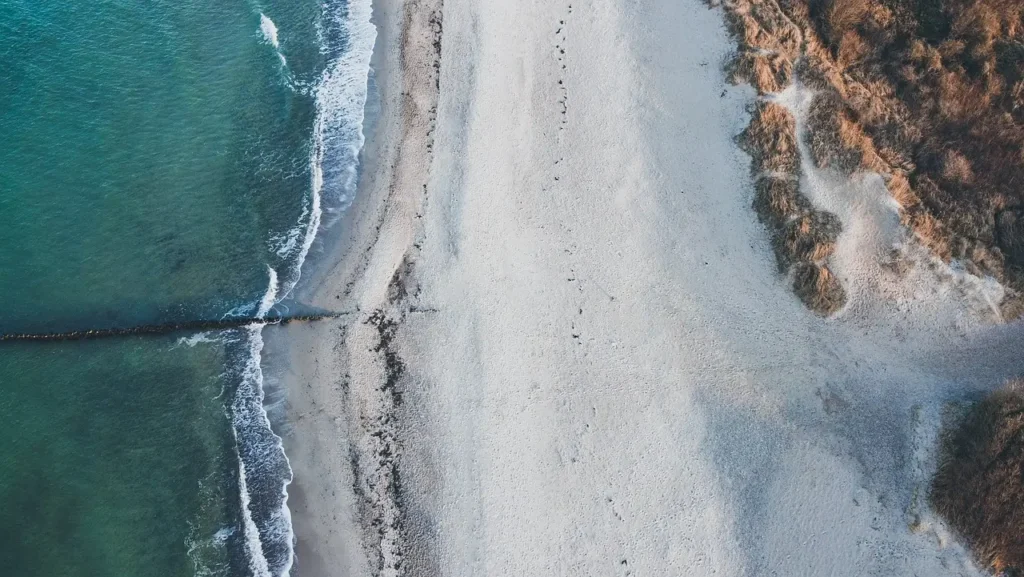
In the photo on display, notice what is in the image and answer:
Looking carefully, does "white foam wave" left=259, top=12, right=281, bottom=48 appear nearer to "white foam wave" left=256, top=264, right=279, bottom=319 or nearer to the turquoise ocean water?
the turquoise ocean water

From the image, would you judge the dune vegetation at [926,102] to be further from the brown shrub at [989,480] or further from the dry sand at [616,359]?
the brown shrub at [989,480]

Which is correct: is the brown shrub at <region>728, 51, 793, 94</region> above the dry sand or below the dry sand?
above

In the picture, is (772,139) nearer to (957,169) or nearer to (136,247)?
(957,169)

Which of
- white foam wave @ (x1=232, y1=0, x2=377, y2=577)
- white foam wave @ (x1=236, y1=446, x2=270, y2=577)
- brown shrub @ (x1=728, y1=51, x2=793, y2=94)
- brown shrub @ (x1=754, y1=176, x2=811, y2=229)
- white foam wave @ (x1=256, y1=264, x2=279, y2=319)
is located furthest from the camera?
brown shrub @ (x1=728, y1=51, x2=793, y2=94)

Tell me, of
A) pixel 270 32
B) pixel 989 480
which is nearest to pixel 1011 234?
pixel 989 480

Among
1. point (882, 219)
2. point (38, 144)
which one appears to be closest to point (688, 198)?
point (882, 219)

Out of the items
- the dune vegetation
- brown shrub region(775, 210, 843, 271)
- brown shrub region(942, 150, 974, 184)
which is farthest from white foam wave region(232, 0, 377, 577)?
brown shrub region(942, 150, 974, 184)

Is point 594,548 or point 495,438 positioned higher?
point 495,438

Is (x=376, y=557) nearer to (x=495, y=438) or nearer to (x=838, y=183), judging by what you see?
(x=495, y=438)
